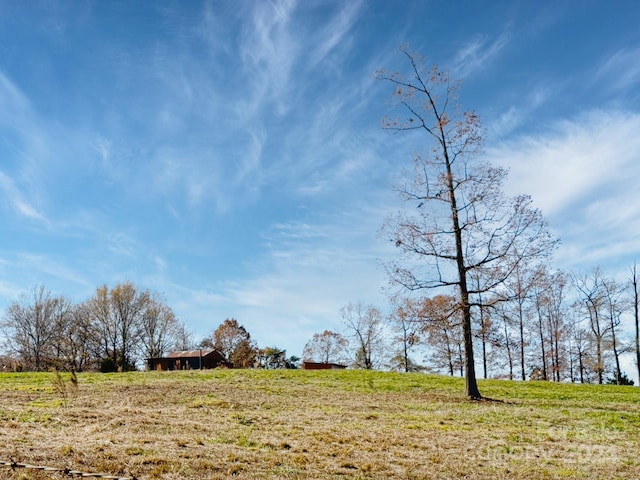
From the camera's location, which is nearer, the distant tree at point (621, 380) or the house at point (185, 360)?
the distant tree at point (621, 380)

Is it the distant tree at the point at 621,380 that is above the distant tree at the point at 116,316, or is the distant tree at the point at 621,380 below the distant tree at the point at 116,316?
below

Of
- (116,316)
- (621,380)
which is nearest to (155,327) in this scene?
(116,316)

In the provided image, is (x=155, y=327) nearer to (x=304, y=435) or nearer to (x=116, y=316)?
(x=116, y=316)

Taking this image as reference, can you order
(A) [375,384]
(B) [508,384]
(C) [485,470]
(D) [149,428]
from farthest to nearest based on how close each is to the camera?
(B) [508,384], (A) [375,384], (D) [149,428], (C) [485,470]

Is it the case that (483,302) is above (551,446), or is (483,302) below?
above

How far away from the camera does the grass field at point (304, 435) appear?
6.99m

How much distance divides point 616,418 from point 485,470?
883cm

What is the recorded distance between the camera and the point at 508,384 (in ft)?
85.0

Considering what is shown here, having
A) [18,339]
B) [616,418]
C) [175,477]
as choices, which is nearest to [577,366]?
[616,418]

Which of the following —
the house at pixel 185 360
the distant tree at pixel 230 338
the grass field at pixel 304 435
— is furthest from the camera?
the distant tree at pixel 230 338

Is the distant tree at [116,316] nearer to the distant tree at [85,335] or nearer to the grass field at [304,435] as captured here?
the distant tree at [85,335]

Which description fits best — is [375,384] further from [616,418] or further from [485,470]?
[485,470]

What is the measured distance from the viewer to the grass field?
6.99 meters

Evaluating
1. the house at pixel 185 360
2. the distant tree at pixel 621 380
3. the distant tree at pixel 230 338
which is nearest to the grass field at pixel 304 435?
the distant tree at pixel 621 380
